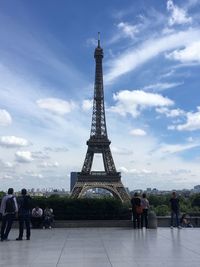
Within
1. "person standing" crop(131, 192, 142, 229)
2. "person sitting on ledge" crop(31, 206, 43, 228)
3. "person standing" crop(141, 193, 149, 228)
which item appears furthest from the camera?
"person sitting on ledge" crop(31, 206, 43, 228)

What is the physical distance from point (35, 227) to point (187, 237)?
9.39 m

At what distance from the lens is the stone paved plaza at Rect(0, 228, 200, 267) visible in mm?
11641

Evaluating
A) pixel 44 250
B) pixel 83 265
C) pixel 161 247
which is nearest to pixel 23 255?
pixel 44 250

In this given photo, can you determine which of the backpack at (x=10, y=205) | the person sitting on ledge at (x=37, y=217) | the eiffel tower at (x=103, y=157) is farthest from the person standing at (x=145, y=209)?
the eiffel tower at (x=103, y=157)

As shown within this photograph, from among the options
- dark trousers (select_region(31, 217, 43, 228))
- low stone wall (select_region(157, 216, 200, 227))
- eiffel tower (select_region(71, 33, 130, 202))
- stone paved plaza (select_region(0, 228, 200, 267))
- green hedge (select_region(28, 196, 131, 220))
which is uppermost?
eiffel tower (select_region(71, 33, 130, 202))

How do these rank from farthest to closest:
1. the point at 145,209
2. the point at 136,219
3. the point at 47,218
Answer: the point at 47,218
the point at 136,219
the point at 145,209

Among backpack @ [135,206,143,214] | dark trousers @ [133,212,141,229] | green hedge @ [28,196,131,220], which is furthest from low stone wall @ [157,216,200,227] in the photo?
backpack @ [135,206,143,214]

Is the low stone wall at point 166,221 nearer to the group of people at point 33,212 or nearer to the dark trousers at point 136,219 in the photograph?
the group of people at point 33,212

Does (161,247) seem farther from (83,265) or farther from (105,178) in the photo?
(105,178)

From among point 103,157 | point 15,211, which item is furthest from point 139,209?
point 103,157

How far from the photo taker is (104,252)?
1369cm

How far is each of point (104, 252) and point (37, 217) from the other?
1158 centimetres

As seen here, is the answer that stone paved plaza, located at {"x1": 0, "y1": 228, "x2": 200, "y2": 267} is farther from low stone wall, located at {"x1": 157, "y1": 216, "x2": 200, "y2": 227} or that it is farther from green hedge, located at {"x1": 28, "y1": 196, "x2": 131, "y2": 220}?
low stone wall, located at {"x1": 157, "y1": 216, "x2": 200, "y2": 227}

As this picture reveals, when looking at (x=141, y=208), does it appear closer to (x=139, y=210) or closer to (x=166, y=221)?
(x=139, y=210)
